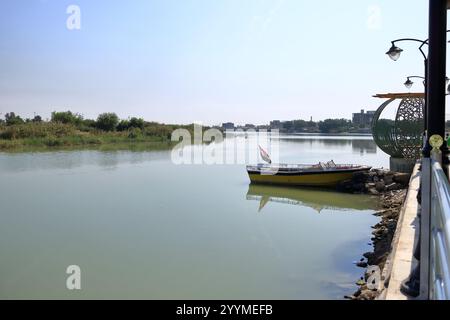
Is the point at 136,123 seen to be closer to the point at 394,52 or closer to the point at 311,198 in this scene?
the point at 311,198

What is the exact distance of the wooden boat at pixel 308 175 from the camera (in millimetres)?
21531

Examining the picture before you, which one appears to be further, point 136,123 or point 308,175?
point 136,123

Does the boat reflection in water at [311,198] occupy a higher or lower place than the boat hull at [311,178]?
lower

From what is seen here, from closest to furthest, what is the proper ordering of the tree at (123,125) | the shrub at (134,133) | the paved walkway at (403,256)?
Answer: the paved walkway at (403,256), the shrub at (134,133), the tree at (123,125)

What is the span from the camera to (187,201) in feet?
57.1

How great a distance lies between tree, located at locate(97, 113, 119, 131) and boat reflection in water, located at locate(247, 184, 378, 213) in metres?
50.7

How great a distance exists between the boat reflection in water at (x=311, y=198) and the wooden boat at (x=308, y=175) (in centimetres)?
41

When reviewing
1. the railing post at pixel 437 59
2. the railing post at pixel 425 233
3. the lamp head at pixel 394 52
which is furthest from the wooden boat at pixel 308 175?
the railing post at pixel 425 233

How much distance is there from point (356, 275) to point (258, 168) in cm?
1489

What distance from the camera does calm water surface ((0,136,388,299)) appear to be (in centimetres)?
820

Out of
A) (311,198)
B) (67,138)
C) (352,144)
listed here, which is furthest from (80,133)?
(311,198)

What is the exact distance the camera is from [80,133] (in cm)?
5794

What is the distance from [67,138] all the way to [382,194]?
42443mm

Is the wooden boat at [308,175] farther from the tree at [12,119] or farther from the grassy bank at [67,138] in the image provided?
the tree at [12,119]
